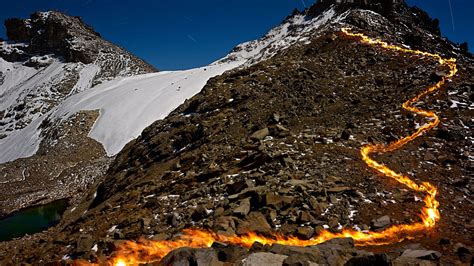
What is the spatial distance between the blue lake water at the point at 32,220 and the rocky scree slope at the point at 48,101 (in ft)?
5.03

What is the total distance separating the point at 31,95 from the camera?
94188 millimetres

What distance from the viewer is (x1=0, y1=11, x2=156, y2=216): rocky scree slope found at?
46.5 m

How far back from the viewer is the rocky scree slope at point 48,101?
4650 cm

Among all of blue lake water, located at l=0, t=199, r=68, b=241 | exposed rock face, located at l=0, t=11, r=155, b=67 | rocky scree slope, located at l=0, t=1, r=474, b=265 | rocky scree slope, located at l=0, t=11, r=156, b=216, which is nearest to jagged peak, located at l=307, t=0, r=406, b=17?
rocky scree slope, located at l=0, t=1, r=474, b=265

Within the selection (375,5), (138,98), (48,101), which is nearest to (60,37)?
(48,101)

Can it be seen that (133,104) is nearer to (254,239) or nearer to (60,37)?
(254,239)

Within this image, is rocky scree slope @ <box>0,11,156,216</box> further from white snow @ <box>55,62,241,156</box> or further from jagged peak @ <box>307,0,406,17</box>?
jagged peak @ <box>307,0,406,17</box>

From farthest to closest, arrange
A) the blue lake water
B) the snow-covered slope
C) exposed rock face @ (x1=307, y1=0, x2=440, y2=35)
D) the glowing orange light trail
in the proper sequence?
1. the snow-covered slope
2. exposed rock face @ (x1=307, y1=0, x2=440, y2=35)
3. the blue lake water
4. the glowing orange light trail

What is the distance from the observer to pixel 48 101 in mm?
90312

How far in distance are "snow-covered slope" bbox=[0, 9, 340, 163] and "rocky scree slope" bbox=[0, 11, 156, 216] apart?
2.52 ft

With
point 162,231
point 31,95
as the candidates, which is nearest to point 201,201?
point 162,231

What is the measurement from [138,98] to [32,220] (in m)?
26.9

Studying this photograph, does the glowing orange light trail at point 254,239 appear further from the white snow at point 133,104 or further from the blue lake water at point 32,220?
the white snow at point 133,104

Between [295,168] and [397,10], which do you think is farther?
[397,10]
